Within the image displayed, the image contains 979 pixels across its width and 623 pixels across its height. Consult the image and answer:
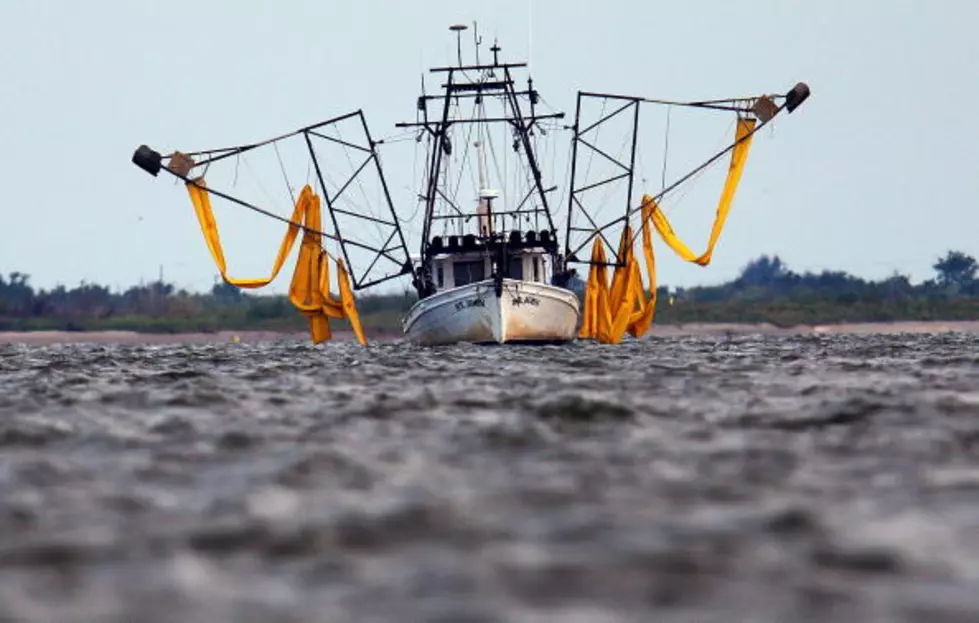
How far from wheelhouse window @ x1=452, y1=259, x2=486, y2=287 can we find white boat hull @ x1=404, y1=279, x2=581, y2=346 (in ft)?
6.74

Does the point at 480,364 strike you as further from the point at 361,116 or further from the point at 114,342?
the point at 114,342

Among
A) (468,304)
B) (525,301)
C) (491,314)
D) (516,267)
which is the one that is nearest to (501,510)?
(491,314)

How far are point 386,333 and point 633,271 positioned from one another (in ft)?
263

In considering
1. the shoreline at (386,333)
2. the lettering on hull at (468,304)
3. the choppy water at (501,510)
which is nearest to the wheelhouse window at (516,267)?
the lettering on hull at (468,304)

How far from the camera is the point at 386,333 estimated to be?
441 feet

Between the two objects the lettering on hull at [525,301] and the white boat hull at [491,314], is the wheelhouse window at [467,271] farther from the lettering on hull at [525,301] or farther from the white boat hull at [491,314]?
the lettering on hull at [525,301]

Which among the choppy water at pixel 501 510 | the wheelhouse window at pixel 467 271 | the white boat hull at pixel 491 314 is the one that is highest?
the wheelhouse window at pixel 467 271

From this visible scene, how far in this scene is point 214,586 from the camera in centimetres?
955

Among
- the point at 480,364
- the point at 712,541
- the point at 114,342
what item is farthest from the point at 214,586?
the point at 114,342

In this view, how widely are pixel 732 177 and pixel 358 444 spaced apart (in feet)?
121

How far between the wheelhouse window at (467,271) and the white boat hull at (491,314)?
205cm

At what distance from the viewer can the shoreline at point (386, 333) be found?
129m

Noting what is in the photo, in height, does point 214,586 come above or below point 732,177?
below

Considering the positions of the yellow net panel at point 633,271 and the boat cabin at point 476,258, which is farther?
the boat cabin at point 476,258
